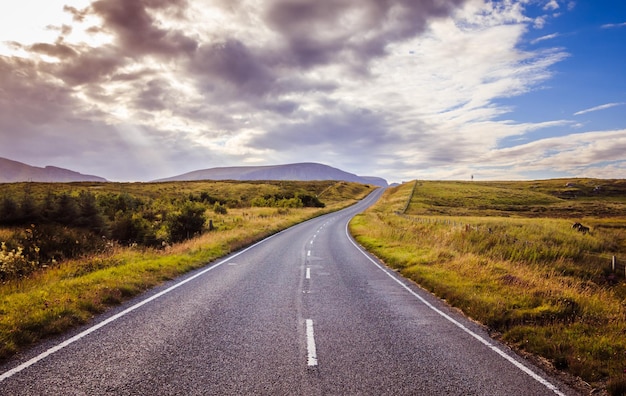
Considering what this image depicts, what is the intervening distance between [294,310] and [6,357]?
5.10 metres

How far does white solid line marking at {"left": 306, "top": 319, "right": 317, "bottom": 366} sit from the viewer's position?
208 inches

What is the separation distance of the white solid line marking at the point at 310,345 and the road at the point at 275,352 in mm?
19

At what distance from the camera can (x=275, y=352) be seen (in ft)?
18.5

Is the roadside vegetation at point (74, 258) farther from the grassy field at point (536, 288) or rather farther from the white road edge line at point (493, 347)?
the grassy field at point (536, 288)

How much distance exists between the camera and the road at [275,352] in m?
4.54

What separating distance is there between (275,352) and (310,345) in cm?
65

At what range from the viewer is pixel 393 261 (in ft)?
52.0

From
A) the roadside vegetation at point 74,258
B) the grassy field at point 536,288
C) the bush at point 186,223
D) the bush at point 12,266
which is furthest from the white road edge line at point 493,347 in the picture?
the bush at point 186,223

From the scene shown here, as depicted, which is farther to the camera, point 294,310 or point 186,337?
point 294,310

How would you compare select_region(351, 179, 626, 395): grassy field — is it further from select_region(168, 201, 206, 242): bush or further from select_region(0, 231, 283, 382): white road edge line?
select_region(168, 201, 206, 242): bush

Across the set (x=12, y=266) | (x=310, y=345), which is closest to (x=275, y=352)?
(x=310, y=345)

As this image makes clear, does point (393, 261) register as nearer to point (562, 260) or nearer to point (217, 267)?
point (217, 267)

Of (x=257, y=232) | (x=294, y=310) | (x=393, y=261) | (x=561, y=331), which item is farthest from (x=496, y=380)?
(x=257, y=232)

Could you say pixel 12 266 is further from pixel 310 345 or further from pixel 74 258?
pixel 310 345
